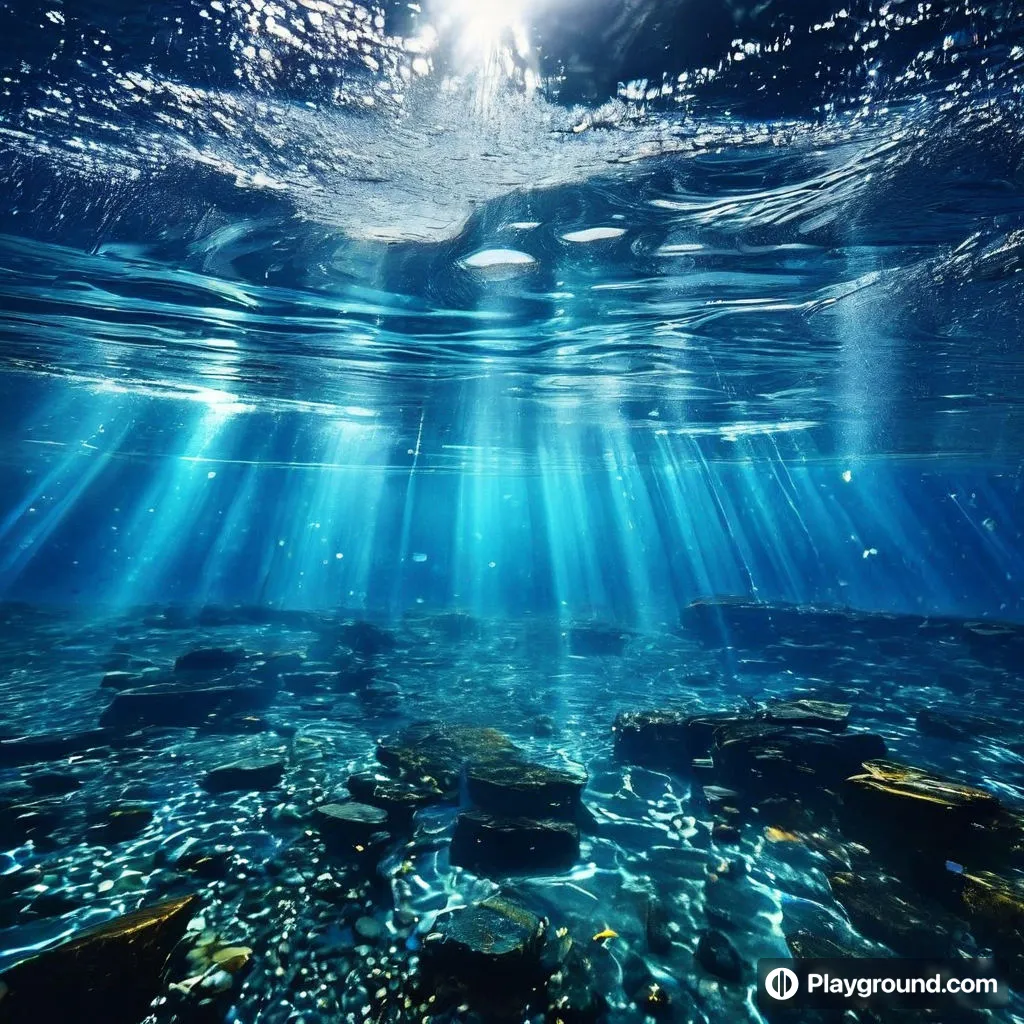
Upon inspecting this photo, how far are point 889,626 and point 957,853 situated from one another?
24.2 meters

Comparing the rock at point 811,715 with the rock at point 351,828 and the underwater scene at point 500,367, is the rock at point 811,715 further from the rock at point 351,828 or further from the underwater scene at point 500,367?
the rock at point 351,828

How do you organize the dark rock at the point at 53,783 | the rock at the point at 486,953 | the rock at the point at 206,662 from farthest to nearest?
the rock at the point at 206,662, the dark rock at the point at 53,783, the rock at the point at 486,953

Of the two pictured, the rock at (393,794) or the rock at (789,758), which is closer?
the rock at (393,794)

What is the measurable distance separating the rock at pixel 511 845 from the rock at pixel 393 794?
1037mm

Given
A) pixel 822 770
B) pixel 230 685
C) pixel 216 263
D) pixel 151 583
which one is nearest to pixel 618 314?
pixel 216 263

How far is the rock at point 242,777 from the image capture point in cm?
1007

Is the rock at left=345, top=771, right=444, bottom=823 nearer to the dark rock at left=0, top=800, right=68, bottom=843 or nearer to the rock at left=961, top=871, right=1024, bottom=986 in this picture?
the dark rock at left=0, top=800, right=68, bottom=843

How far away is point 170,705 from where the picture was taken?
1388 centimetres

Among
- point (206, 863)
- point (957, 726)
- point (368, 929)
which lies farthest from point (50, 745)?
point (957, 726)

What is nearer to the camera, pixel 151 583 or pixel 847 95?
pixel 847 95

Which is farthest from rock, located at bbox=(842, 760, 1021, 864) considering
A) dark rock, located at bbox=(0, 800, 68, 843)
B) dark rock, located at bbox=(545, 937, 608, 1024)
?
dark rock, located at bbox=(0, 800, 68, 843)

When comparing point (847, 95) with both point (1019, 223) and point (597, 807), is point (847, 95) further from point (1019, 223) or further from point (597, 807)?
point (597, 807)

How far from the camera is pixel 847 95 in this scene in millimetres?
5781

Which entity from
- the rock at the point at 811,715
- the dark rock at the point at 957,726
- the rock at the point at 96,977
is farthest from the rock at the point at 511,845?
the dark rock at the point at 957,726
